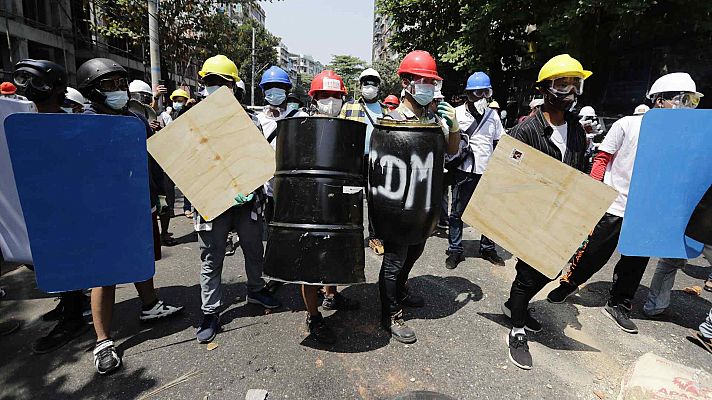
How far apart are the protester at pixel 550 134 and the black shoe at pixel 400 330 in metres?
0.71

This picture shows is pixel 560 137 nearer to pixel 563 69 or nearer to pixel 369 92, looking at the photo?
pixel 563 69

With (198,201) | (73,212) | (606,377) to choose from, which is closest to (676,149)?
(606,377)

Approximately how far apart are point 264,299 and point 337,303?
634mm

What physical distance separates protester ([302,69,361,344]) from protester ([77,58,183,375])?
4.05ft

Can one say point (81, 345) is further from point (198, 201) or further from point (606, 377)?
point (606, 377)

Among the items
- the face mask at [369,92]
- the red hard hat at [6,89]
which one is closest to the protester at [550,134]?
the face mask at [369,92]

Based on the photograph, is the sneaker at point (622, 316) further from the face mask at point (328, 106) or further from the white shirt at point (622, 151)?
the face mask at point (328, 106)

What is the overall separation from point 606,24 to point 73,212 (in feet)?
40.3

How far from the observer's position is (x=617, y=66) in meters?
11.1

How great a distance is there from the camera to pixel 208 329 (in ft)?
9.32

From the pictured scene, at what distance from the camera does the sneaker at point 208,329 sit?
279cm

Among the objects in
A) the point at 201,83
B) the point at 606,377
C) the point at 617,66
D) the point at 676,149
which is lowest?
the point at 606,377

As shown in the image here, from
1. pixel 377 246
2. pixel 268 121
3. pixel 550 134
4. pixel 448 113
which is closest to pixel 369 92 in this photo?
pixel 377 246

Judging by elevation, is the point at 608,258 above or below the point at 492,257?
above
